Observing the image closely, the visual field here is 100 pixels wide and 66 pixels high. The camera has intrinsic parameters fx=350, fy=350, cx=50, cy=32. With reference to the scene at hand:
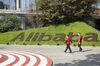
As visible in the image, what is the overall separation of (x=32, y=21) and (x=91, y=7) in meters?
8.12

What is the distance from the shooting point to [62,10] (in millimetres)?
43781

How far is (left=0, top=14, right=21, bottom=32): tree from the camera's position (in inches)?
1767

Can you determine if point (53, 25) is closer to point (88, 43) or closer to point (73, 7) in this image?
point (73, 7)

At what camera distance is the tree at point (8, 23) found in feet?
147

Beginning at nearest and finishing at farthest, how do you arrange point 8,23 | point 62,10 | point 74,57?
point 74,57 < point 62,10 < point 8,23

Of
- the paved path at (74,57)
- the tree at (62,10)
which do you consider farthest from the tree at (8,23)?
the paved path at (74,57)

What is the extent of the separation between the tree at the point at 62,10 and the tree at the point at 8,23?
12.2 feet

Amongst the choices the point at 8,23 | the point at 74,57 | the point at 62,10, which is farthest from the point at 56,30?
the point at 74,57

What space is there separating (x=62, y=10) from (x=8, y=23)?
7.21 metres

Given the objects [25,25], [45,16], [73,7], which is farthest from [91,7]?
[25,25]

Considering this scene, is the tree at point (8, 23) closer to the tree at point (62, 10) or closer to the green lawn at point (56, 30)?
the green lawn at point (56, 30)

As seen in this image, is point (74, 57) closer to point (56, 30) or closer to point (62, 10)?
point (56, 30)

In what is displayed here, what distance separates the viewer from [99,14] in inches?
1941

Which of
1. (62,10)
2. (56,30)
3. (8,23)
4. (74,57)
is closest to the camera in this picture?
(74,57)
